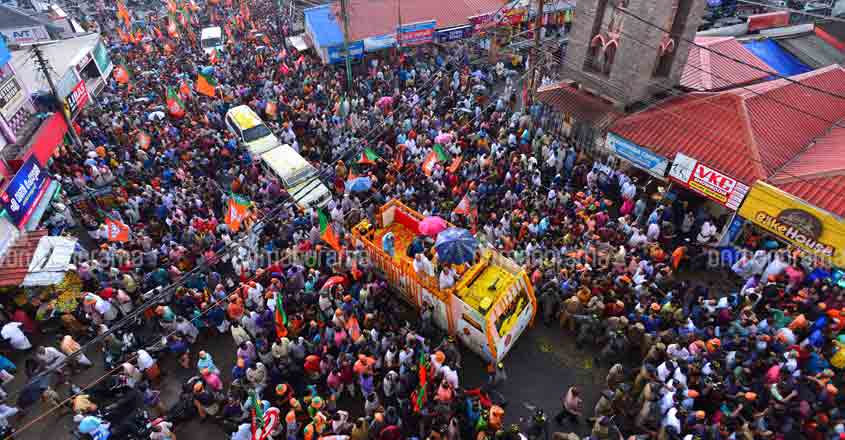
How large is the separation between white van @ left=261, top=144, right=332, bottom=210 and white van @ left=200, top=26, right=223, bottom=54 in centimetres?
1602

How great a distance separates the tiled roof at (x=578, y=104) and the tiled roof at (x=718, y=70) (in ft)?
→ 10.2

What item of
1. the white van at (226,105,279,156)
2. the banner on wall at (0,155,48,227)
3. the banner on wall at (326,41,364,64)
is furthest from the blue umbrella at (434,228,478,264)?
the banner on wall at (326,41,364,64)

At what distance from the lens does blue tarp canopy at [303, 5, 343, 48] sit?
26.2m

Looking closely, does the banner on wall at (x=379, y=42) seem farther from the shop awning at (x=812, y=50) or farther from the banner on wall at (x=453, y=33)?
the shop awning at (x=812, y=50)

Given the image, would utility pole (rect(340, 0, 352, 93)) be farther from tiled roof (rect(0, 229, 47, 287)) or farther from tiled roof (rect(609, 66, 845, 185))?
tiled roof (rect(0, 229, 47, 287))

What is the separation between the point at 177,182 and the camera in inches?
722

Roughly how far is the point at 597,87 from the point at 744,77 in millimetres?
5871

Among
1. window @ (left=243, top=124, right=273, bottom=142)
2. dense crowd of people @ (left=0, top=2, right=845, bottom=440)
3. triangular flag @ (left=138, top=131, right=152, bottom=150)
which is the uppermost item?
window @ (left=243, top=124, right=273, bottom=142)

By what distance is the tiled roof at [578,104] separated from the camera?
1784cm

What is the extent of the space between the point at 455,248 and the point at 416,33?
1909 centimetres

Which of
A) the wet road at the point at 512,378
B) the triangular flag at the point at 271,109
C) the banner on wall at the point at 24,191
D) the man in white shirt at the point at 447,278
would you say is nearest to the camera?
the wet road at the point at 512,378

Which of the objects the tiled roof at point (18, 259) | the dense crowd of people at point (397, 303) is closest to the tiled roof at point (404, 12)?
the dense crowd of people at point (397, 303)

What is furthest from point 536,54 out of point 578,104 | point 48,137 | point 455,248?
point 48,137

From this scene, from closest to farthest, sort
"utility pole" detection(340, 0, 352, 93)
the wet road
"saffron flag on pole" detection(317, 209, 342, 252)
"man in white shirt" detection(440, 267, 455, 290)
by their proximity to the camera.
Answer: the wet road
"man in white shirt" detection(440, 267, 455, 290)
"saffron flag on pole" detection(317, 209, 342, 252)
"utility pole" detection(340, 0, 352, 93)
